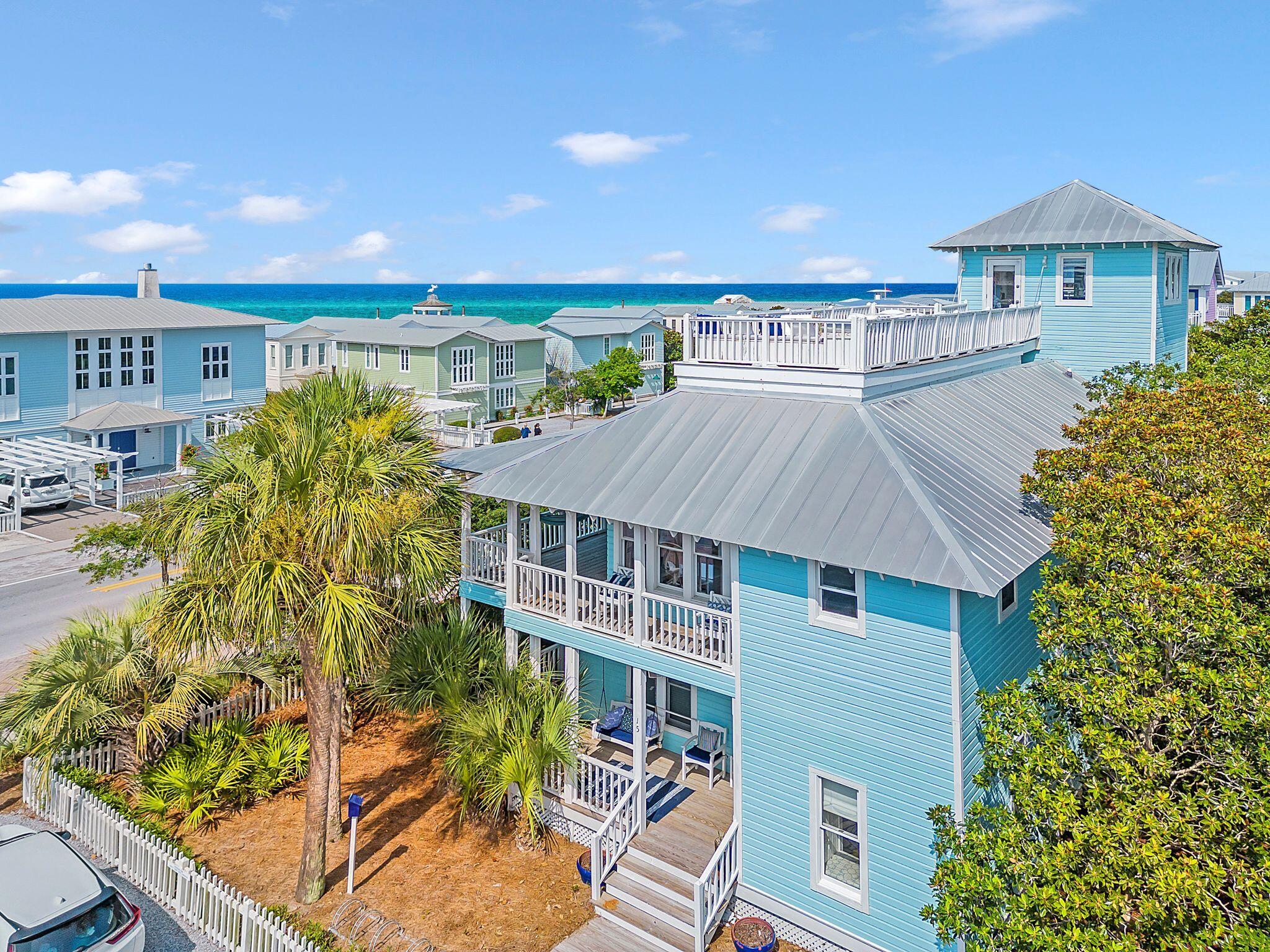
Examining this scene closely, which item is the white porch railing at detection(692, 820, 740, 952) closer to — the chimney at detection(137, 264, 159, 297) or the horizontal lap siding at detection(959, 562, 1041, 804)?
the horizontal lap siding at detection(959, 562, 1041, 804)

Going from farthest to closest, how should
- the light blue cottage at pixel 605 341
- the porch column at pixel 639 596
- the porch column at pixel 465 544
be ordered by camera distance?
the light blue cottage at pixel 605 341, the porch column at pixel 465 544, the porch column at pixel 639 596

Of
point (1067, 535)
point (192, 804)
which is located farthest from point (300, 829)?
point (1067, 535)

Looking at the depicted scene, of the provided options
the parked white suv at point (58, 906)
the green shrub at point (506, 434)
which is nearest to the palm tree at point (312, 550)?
the parked white suv at point (58, 906)

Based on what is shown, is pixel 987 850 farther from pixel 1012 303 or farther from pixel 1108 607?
pixel 1012 303

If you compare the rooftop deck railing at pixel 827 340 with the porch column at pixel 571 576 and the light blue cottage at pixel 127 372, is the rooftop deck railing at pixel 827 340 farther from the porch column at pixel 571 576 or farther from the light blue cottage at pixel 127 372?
the light blue cottage at pixel 127 372

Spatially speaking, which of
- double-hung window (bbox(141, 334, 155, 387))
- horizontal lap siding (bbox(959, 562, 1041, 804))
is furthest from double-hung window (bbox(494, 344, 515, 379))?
horizontal lap siding (bbox(959, 562, 1041, 804))
